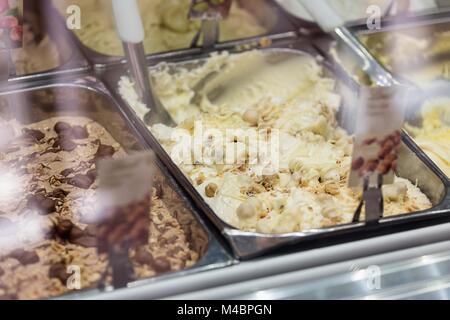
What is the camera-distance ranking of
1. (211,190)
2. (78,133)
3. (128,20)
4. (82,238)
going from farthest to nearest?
(78,133)
(128,20)
(211,190)
(82,238)

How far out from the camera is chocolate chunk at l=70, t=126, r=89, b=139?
2.24m

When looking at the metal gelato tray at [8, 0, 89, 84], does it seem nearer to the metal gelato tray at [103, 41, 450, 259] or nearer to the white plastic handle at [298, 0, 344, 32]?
the metal gelato tray at [103, 41, 450, 259]

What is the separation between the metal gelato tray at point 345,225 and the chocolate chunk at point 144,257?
17cm

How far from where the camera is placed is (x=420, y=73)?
9.12ft

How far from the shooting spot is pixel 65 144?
2.19 m

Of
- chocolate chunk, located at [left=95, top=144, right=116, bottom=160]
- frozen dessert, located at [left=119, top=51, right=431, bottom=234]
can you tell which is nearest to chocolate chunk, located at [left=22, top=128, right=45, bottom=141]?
chocolate chunk, located at [left=95, top=144, right=116, bottom=160]

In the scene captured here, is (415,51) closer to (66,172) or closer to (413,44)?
(413,44)

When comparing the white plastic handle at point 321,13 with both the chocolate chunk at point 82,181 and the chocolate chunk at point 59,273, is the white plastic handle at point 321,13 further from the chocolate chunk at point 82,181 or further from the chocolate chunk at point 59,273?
the chocolate chunk at point 59,273

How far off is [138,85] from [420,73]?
112 cm

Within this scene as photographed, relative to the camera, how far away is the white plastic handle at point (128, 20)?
2.11 meters

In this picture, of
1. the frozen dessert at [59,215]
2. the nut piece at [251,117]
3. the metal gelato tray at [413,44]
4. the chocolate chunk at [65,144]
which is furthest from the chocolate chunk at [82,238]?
the metal gelato tray at [413,44]

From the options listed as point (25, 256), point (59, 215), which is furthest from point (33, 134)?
point (25, 256)

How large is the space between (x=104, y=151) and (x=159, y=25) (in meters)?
0.87

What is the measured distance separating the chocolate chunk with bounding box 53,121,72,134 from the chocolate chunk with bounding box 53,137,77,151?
34 mm
